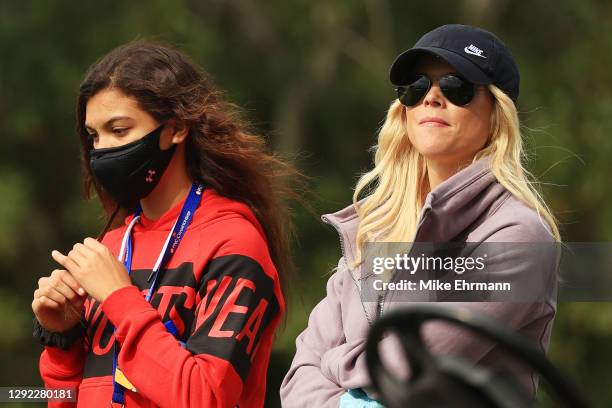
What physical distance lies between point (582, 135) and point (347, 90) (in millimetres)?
3438

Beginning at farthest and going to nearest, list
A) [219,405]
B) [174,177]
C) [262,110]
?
[262,110]
[174,177]
[219,405]

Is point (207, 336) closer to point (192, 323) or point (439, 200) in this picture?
point (192, 323)

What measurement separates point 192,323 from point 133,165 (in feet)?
1.74

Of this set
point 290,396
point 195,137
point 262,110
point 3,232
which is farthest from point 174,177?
point 262,110

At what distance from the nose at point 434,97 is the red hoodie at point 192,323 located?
0.64 metres

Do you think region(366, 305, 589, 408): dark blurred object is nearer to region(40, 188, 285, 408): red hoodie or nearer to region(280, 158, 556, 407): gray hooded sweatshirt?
region(280, 158, 556, 407): gray hooded sweatshirt

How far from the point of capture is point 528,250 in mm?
3279

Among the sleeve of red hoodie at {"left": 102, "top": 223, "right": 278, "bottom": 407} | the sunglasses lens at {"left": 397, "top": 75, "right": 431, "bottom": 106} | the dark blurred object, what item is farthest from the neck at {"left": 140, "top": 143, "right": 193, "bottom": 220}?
the dark blurred object

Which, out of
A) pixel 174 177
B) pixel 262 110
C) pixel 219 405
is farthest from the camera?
pixel 262 110

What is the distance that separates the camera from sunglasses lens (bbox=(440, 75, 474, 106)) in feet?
11.6

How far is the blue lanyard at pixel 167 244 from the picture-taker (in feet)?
11.7

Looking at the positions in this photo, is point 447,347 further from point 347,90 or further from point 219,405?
point 347,90

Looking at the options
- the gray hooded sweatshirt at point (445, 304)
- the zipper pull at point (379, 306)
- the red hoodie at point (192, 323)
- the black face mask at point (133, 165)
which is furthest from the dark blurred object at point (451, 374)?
the black face mask at point (133, 165)

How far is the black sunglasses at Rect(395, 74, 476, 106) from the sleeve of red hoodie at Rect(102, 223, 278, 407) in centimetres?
64
